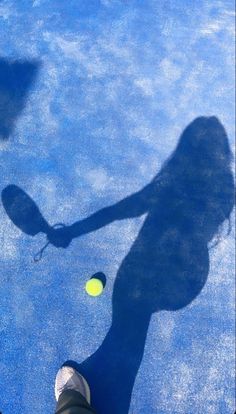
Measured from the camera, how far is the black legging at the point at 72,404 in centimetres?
293

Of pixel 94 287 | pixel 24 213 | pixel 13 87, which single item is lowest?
pixel 94 287

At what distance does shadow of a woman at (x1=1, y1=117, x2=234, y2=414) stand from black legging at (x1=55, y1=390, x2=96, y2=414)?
0.30 metres

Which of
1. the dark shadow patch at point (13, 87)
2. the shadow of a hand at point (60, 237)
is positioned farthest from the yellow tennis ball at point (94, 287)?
the dark shadow patch at point (13, 87)

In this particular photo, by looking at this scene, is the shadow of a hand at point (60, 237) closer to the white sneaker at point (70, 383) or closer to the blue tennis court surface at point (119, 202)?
the blue tennis court surface at point (119, 202)

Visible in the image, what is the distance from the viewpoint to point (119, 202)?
4.09 meters

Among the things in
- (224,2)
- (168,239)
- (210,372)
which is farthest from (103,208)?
(224,2)

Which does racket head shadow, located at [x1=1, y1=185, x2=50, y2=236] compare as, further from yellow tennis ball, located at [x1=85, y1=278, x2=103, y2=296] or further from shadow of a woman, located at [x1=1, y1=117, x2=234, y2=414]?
yellow tennis ball, located at [x1=85, y1=278, x2=103, y2=296]

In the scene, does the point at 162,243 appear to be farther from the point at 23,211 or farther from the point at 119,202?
the point at 23,211

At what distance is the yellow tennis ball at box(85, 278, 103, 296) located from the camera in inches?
144

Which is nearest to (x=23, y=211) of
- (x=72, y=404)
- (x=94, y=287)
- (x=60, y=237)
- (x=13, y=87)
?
(x=60, y=237)

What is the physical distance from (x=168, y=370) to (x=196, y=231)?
1367mm

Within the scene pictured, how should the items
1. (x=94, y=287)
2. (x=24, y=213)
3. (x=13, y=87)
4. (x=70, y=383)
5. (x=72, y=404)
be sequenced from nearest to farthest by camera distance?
(x=72, y=404)
(x=70, y=383)
(x=94, y=287)
(x=24, y=213)
(x=13, y=87)

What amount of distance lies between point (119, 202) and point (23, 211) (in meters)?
1.02

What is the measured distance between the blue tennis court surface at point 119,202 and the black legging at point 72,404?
28 centimetres
